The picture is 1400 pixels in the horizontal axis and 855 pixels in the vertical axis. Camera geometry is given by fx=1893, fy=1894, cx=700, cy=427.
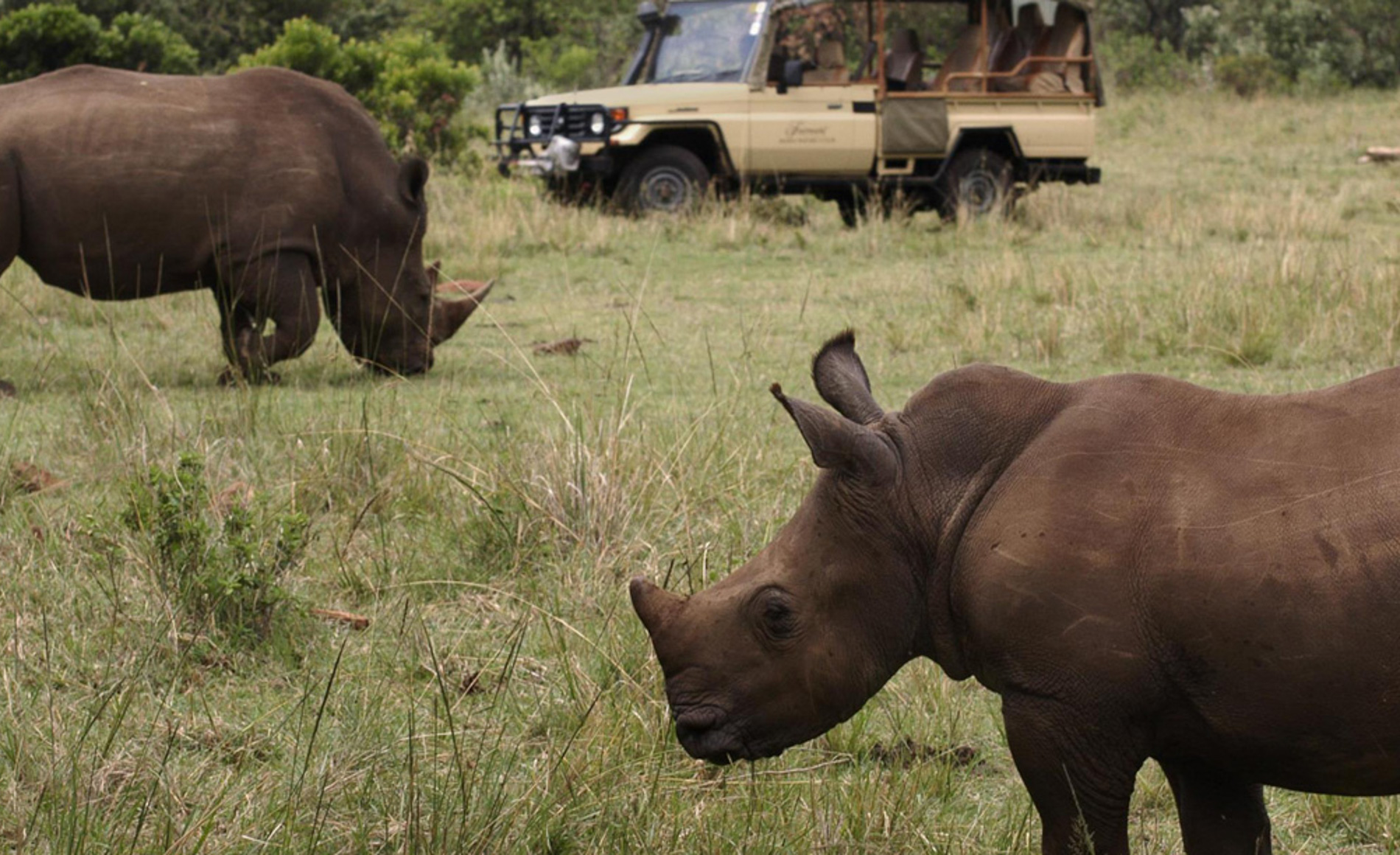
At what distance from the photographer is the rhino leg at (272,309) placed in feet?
28.9

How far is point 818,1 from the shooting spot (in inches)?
652

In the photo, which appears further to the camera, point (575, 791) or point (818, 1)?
point (818, 1)

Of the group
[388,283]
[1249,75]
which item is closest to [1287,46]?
[1249,75]

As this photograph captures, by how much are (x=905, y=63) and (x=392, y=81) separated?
15.7ft

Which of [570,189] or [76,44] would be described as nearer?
[570,189]

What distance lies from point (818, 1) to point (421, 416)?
32.5ft

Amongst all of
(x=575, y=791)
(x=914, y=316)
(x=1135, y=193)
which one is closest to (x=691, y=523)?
(x=575, y=791)

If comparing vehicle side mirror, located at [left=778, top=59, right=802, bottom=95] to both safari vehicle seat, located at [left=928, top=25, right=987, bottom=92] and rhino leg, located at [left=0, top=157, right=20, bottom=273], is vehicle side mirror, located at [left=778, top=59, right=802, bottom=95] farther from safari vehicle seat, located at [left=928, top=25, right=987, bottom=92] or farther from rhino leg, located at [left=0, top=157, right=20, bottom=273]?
rhino leg, located at [left=0, top=157, right=20, bottom=273]

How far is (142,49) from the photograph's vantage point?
18.8m

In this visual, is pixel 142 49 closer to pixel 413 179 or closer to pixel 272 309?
pixel 413 179

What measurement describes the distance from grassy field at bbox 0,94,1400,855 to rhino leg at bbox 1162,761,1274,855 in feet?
1.35

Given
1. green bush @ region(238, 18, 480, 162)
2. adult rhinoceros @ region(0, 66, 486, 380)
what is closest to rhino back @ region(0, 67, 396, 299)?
adult rhinoceros @ region(0, 66, 486, 380)

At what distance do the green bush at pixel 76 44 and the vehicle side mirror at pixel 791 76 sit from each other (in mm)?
5601

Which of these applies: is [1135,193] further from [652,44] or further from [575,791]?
[575,791]
